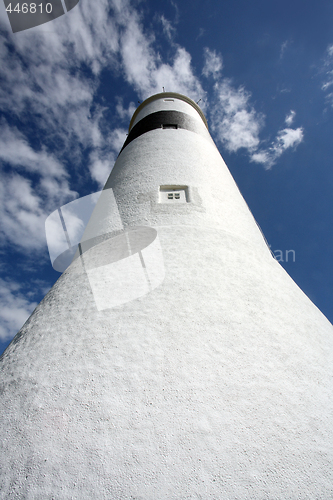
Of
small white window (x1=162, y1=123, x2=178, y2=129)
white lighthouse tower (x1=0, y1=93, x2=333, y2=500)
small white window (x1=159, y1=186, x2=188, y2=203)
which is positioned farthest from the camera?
small white window (x1=162, y1=123, x2=178, y2=129)

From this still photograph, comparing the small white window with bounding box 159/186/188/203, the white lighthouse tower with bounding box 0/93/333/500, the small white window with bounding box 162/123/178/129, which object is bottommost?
the white lighthouse tower with bounding box 0/93/333/500

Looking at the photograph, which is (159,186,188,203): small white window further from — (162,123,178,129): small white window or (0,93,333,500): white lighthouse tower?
(162,123,178,129): small white window

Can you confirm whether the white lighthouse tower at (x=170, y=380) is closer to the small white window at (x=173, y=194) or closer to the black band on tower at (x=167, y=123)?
the small white window at (x=173, y=194)

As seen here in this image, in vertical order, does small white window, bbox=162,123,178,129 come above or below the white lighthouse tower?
above

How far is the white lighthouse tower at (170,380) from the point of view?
1.30 metres

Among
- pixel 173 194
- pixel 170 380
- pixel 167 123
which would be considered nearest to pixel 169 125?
pixel 167 123

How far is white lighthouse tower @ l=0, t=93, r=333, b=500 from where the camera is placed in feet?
4.27

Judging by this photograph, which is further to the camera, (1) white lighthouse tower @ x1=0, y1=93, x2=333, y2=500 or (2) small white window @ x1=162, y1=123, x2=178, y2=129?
(2) small white window @ x1=162, y1=123, x2=178, y2=129

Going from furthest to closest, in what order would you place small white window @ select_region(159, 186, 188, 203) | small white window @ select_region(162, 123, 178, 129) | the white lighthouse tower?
small white window @ select_region(162, 123, 178, 129) < small white window @ select_region(159, 186, 188, 203) < the white lighthouse tower

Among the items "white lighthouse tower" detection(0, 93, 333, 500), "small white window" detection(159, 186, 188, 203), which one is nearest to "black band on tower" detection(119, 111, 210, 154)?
"small white window" detection(159, 186, 188, 203)

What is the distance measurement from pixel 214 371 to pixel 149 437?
57 cm

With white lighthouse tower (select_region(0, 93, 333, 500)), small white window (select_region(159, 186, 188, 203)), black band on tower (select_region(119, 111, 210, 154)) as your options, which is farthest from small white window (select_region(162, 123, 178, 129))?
white lighthouse tower (select_region(0, 93, 333, 500))

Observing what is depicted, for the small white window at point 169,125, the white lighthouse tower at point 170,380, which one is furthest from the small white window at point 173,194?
the small white window at point 169,125

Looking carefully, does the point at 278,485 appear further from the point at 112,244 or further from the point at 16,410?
the point at 112,244
